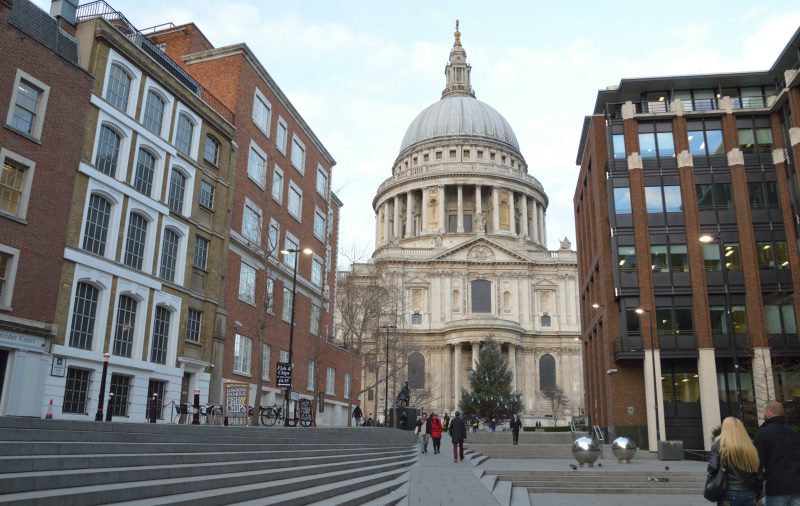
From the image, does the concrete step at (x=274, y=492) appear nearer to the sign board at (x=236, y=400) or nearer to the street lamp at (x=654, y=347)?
the sign board at (x=236, y=400)

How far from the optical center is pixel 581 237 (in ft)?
176

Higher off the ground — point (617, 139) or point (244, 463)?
point (617, 139)

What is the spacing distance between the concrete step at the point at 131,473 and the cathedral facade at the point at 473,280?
5280 centimetres

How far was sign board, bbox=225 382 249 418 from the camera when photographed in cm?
2550

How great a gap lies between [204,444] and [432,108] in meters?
115

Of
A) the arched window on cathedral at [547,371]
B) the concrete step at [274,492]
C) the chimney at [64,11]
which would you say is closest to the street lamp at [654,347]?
the concrete step at [274,492]

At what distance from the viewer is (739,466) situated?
7.65 metres

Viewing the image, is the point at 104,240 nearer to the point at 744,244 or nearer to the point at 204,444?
the point at 204,444

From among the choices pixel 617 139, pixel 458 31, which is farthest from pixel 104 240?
pixel 458 31

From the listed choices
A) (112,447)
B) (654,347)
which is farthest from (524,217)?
(112,447)

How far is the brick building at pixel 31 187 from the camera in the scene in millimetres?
20125

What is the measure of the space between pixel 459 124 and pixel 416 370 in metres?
50.1

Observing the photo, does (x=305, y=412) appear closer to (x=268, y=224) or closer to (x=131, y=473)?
(x=268, y=224)

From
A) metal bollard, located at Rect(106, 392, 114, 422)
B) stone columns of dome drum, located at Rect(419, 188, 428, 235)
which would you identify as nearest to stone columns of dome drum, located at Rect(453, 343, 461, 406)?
stone columns of dome drum, located at Rect(419, 188, 428, 235)
